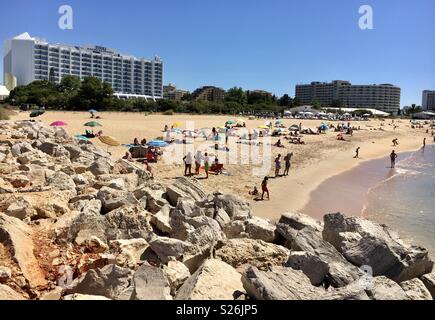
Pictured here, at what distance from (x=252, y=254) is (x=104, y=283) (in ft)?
8.08

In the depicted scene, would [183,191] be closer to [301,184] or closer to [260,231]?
[260,231]

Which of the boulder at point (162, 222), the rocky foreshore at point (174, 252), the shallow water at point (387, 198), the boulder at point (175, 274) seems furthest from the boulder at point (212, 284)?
the shallow water at point (387, 198)

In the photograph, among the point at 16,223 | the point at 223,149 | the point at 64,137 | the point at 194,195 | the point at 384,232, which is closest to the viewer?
the point at 16,223

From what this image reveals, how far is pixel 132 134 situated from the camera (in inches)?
1249

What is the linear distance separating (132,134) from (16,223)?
2567 cm

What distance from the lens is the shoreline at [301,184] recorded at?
1409 cm

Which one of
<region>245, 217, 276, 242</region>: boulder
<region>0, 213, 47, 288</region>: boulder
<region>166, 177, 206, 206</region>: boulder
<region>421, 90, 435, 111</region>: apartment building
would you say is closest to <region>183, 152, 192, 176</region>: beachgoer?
<region>166, 177, 206, 206</region>: boulder

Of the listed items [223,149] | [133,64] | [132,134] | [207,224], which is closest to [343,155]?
[223,149]

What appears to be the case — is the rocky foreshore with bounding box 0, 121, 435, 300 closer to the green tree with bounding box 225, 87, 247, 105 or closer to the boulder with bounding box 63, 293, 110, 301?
the boulder with bounding box 63, 293, 110, 301

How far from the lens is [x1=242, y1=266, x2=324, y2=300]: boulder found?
4809mm

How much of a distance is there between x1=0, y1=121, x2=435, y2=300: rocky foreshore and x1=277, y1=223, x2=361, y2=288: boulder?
0.06ft

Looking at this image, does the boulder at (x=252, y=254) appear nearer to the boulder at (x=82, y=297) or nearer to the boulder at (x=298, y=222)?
the boulder at (x=298, y=222)

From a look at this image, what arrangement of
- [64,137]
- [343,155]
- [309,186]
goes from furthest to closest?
[343,155] < [64,137] < [309,186]
